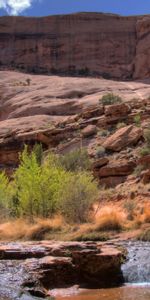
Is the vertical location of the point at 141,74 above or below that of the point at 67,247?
above

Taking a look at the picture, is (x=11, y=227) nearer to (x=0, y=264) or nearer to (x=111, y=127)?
(x=0, y=264)

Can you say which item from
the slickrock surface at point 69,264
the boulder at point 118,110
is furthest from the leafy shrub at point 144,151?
the slickrock surface at point 69,264

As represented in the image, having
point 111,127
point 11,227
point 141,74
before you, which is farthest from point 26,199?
point 141,74

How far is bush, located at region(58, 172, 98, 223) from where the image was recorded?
26625mm

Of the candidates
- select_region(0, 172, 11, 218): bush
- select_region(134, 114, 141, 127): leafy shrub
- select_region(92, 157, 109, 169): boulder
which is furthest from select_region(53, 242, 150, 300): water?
select_region(134, 114, 141, 127): leafy shrub

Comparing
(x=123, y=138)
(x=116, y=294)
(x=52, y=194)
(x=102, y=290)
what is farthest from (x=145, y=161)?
(x=116, y=294)

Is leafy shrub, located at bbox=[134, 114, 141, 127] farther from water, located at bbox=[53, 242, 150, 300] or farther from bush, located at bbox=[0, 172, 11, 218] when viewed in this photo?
water, located at bbox=[53, 242, 150, 300]

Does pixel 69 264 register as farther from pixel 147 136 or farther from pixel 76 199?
pixel 147 136

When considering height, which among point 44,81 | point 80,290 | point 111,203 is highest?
point 44,81

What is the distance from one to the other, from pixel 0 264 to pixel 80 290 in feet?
8.28

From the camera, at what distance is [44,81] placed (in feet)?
244

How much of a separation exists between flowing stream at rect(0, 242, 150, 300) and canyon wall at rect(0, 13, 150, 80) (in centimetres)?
6969

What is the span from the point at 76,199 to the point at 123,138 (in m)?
16.4

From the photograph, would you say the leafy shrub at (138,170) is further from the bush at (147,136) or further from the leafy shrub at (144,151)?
the bush at (147,136)
